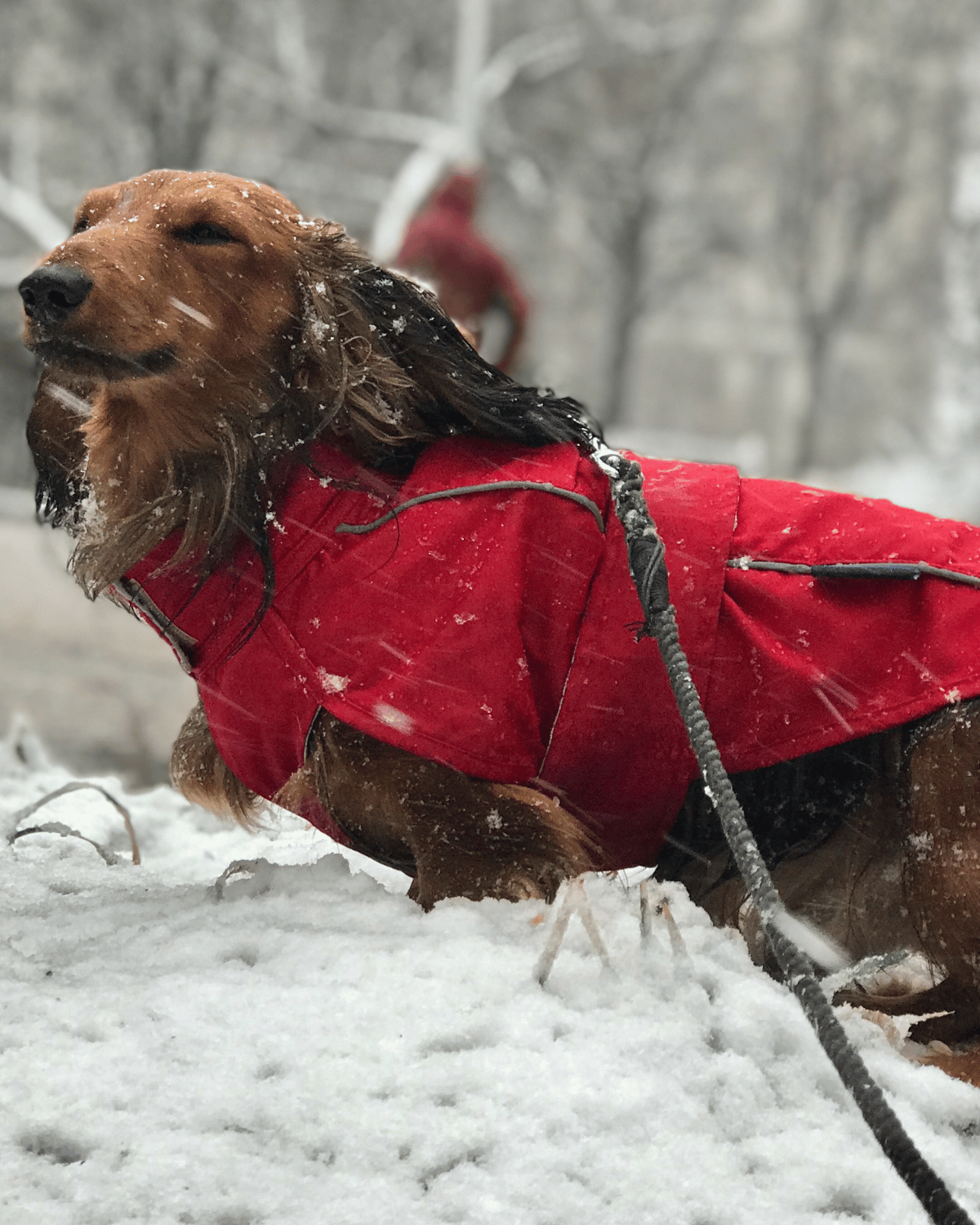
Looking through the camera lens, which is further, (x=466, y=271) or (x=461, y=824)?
(x=466, y=271)

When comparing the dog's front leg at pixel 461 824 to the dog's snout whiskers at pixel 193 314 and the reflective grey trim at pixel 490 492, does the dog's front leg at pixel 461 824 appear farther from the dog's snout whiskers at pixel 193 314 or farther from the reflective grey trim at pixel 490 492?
the dog's snout whiskers at pixel 193 314

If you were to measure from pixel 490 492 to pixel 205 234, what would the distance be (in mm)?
660

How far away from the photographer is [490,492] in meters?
2.00

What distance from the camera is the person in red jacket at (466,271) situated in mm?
5594

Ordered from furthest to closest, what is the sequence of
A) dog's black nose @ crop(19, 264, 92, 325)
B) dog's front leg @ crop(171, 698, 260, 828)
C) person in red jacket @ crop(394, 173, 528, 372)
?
1. person in red jacket @ crop(394, 173, 528, 372)
2. dog's front leg @ crop(171, 698, 260, 828)
3. dog's black nose @ crop(19, 264, 92, 325)

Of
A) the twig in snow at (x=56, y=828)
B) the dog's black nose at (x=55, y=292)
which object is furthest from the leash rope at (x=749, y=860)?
the twig in snow at (x=56, y=828)

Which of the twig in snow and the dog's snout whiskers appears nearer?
the dog's snout whiskers

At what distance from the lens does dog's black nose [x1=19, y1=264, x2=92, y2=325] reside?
186cm

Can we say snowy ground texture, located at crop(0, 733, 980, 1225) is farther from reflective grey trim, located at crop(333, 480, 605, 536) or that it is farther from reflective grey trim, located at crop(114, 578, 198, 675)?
reflective grey trim, located at crop(333, 480, 605, 536)

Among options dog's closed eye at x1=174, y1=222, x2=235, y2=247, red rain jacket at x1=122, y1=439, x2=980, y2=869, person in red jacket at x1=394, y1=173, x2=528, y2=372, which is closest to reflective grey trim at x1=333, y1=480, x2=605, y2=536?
red rain jacket at x1=122, y1=439, x2=980, y2=869

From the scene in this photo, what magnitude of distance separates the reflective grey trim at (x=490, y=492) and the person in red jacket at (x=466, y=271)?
3.34 meters

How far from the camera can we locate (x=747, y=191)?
20.6 metres

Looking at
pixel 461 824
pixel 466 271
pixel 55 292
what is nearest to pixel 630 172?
pixel 466 271

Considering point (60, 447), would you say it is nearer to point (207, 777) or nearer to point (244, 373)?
point (244, 373)
